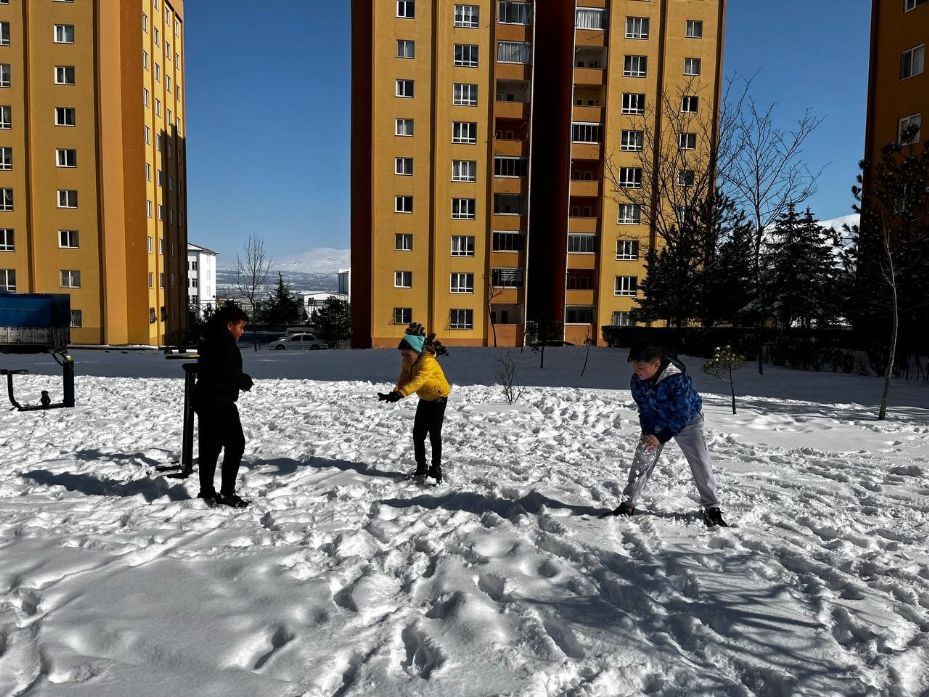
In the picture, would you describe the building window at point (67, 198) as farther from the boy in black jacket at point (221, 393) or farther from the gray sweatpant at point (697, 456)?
the gray sweatpant at point (697, 456)

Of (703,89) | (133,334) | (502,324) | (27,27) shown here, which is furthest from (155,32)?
(703,89)

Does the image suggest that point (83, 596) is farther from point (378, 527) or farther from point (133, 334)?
point (133, 334)

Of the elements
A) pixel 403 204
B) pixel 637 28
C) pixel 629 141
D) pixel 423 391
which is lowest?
pixel 423 391

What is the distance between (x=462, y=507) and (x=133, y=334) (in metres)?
40.7

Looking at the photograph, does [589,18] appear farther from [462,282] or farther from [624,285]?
[462,282]

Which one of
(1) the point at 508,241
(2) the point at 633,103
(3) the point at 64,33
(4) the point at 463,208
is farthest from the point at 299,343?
(2) the point at 633,103

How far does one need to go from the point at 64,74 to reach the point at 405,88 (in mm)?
20521

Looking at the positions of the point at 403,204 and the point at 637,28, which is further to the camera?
the point at 637,28

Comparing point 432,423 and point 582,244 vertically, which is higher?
point 582,244

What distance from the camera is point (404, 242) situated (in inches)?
1511

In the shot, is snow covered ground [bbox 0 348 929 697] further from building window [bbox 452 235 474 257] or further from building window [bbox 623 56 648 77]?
building window [bbox 623 56 648 77]

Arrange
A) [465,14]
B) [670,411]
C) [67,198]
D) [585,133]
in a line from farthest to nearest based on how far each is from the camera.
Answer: [585,133] → [67,198] → [465,14] → [670,411]

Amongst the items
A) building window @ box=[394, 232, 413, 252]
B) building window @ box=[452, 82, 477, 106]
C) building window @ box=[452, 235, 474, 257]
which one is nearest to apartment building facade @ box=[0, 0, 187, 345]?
building window @ box=[394, 232, 413, 252]

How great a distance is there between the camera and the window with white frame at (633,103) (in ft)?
129
